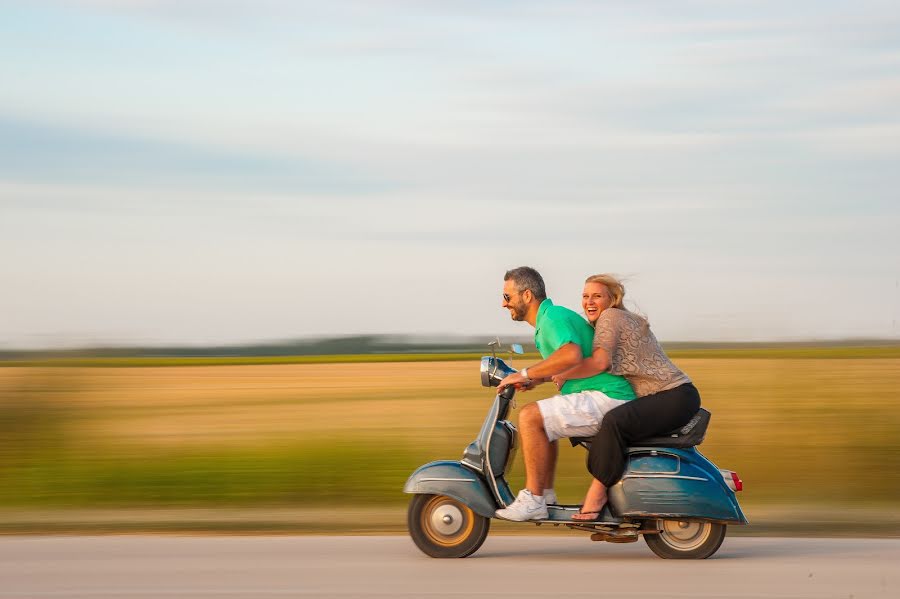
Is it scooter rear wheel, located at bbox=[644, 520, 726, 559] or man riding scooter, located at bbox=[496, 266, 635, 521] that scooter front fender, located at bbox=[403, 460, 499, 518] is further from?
scooter rear wheel, located at bbox=[644, 520, 726, 559]

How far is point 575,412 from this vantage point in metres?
7.81

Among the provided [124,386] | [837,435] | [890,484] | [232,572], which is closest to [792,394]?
[837,435]

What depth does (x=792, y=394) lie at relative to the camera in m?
17.6

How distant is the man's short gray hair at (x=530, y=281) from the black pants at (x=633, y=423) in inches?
31.0

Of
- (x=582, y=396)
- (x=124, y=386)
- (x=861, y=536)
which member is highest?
(x=124, y=386)

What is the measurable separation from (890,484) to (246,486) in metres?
6.39

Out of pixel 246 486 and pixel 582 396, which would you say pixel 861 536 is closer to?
pixel 582 396

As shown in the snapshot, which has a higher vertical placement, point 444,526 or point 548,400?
point 548,400

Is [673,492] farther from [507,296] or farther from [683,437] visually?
[507,296]

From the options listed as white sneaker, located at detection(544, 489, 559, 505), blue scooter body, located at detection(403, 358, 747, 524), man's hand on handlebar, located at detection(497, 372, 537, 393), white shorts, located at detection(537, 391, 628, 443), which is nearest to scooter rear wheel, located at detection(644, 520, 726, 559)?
blue scooter body, located at detection(403, 358, 747, 524)

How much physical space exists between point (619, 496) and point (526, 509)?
1.72 ft

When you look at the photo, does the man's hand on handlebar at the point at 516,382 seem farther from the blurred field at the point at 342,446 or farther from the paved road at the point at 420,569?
the blurred field at the point at 342,446

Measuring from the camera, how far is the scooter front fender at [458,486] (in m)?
7.93

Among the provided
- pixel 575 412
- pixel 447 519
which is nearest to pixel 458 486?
pixel 447 519
